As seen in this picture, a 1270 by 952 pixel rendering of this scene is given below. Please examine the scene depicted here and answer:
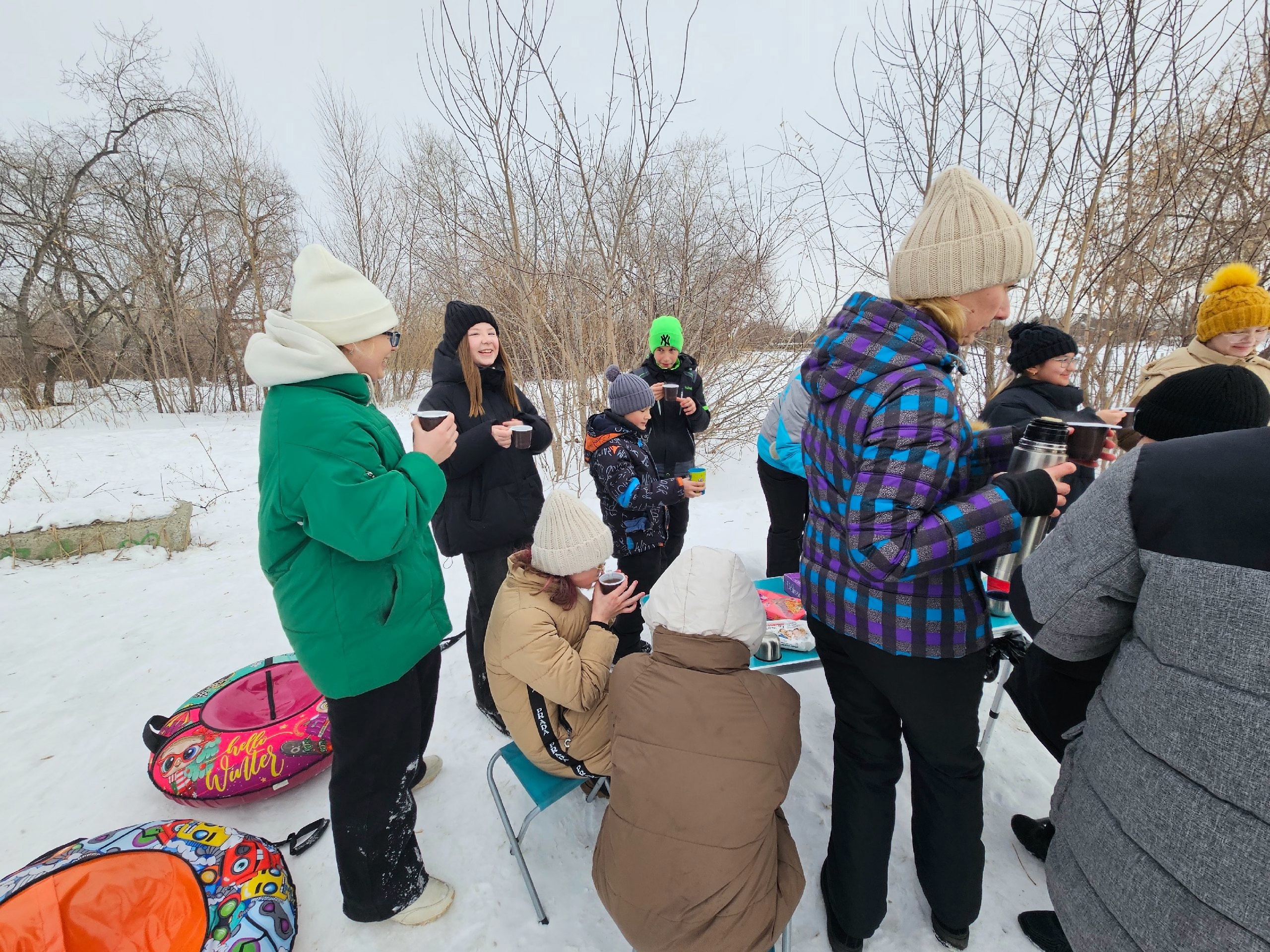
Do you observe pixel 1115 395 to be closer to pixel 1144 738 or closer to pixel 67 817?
pixel 1144 738

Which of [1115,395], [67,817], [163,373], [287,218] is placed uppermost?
[287,218]

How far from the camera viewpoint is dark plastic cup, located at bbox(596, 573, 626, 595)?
2064mm

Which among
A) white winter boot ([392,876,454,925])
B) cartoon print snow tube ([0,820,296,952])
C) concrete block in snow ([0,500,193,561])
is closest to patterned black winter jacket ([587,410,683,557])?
white winter boot ([392,876,454,925])

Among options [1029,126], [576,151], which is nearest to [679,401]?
[576,151]

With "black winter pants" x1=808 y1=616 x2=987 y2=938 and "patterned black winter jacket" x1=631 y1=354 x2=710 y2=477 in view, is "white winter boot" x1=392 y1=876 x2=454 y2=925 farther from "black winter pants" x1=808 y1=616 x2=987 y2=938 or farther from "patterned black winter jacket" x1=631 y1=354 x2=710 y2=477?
"patterned black winter jacket" x1=631 y1=354 x2=710 y2=477

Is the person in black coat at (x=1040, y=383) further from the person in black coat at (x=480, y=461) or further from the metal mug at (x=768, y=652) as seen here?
the person in black coat at (x=480, y=461)

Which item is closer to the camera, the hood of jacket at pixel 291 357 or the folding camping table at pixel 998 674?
the hood of jacket at pixel 291 357

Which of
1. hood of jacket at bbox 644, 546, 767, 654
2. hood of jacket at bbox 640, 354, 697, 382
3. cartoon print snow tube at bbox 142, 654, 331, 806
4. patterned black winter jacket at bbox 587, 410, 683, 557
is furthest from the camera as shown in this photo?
hood of jacket at bbox 640, 354, 697, 382

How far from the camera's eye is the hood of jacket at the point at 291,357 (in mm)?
1360

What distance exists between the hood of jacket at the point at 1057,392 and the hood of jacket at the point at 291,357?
2927 mm

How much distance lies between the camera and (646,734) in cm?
145

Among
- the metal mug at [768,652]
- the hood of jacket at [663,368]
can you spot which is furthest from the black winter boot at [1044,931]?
the hood of jacket at [663,368]

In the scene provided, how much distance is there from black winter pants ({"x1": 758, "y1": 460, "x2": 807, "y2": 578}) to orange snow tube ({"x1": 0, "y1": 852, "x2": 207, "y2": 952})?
3.18 metres

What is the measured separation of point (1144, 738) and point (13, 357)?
2011cm
